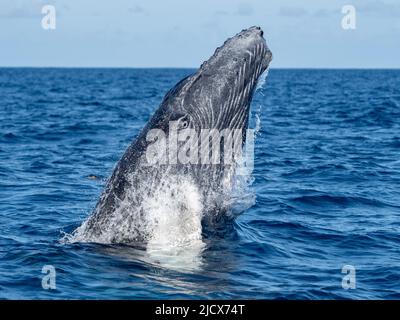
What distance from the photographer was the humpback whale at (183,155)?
10.8 meters

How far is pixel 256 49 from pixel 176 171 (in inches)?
86.2

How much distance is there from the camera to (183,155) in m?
10.8

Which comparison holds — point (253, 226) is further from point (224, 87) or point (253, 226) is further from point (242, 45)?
point (242, 45)

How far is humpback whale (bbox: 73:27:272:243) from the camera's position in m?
10.8

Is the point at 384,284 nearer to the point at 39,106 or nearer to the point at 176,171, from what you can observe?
the point at 176,171

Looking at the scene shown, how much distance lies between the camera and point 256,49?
1115 centimetres

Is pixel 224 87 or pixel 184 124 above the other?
pixel 224 87

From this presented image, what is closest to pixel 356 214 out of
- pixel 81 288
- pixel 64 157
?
pixel 81 288

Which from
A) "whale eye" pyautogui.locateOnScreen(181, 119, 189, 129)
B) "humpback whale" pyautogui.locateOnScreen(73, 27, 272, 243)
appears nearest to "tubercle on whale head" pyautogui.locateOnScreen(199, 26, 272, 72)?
"humpback whale" pyautogui.locateOnScreen(73, 27, 272, 243)

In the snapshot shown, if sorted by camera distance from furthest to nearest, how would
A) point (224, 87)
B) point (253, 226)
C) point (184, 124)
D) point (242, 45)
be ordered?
1. point (253, 226)
2. point (242, 45)
3. point (224, 87)
4. point (184, 124)
